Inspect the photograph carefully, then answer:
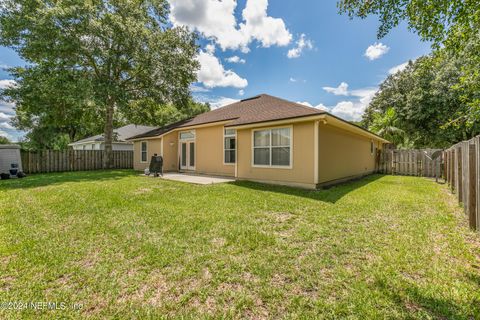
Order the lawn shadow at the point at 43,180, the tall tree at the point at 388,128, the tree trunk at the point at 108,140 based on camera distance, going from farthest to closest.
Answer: the tall tree at the point at 388,128 < the tree trunk at the point at 108,140 < the lawn shadow at the point at 43,180

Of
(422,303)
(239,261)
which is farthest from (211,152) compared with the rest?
(422,303)

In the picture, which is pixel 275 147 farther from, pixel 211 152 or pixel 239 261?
pixel 239 261

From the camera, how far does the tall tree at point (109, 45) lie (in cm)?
1374

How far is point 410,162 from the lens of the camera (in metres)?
13.7

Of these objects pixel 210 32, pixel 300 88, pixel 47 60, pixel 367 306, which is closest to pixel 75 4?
pixel 47 60

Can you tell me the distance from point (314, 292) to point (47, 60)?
64.0 feet

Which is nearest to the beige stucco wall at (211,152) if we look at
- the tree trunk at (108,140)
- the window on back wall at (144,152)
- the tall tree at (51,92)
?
the window on back wall at (144,152)

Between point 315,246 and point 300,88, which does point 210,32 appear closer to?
point 300,88

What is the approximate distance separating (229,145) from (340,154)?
17.5ft

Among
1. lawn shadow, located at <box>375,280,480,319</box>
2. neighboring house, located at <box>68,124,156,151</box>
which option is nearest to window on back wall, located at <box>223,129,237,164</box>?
lawn shadow, located at <box>375,280,480,319</box>

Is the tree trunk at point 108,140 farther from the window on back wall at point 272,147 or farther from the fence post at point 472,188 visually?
the fence post at point 472,188

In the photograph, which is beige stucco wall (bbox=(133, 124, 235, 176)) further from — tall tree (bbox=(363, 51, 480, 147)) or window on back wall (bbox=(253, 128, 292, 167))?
tall tree (bbox=(363, 51, 480, 147))

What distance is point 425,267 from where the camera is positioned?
285cm

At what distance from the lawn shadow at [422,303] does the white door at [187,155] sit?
38.5ft
